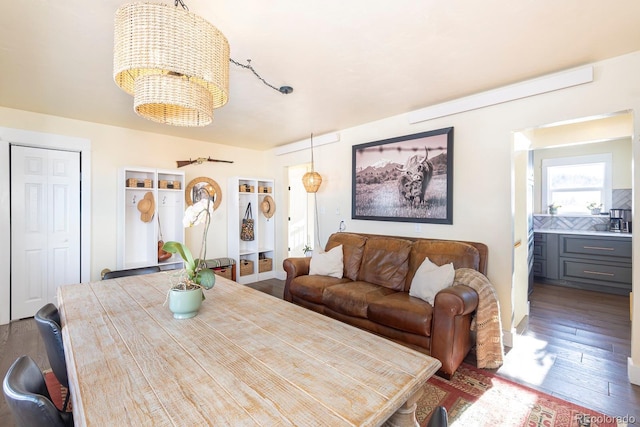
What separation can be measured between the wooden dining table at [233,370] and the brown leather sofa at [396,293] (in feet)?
3.92

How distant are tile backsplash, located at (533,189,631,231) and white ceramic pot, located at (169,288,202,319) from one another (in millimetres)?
5999

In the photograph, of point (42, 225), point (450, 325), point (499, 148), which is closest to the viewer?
point (450, 325)

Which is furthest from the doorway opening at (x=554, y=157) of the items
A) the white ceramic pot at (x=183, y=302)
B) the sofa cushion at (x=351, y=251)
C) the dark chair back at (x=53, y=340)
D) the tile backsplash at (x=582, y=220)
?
the dark chair back at (x=53, y=340)

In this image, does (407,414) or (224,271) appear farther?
(224,271)

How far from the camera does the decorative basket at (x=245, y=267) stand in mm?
5039

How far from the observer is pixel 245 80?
2.60m

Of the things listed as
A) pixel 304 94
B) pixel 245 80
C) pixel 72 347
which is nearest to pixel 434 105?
pixel 304 94

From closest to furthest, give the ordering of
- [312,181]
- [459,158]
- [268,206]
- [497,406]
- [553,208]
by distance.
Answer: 1. [497,406]
2. [459,158]
3. [312,181]
4. [553,208]
5. [268,206]

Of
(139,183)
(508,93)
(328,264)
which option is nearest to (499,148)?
(508,93)

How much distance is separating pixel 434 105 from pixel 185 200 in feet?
12.8

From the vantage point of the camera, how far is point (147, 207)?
4066 mm

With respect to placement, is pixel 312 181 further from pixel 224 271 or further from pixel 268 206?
pixel 224 271

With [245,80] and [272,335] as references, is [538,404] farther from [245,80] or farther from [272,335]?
[245,80]

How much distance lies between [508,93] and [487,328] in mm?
2170
